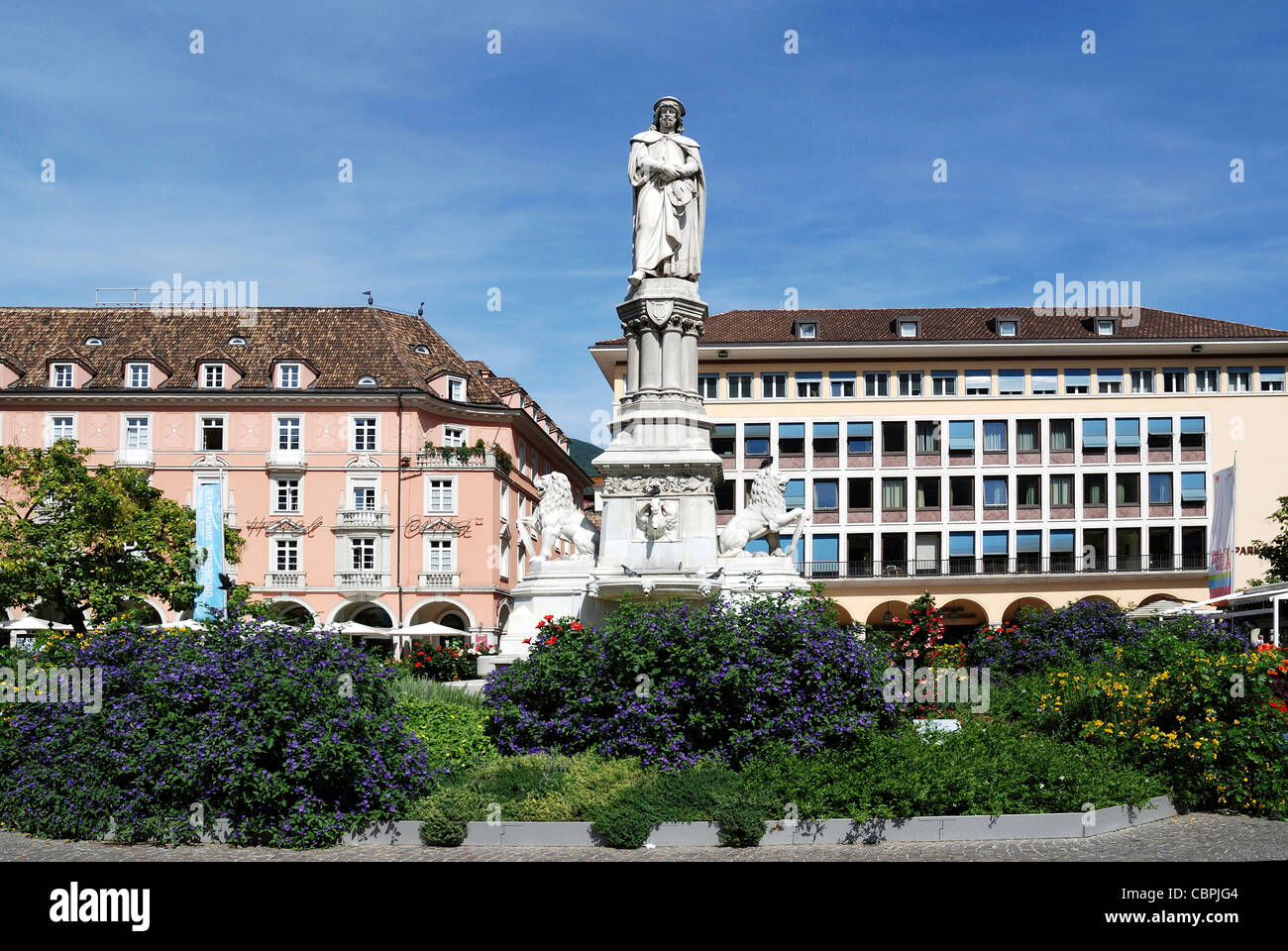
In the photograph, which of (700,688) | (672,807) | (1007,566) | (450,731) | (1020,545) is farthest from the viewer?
(1020,545)

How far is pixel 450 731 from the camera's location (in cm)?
1520

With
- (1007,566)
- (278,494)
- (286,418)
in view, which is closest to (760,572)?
(278,494)

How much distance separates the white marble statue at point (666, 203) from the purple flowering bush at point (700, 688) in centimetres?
794

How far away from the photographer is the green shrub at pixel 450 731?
14.2 meters

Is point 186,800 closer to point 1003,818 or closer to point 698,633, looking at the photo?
point 698,633

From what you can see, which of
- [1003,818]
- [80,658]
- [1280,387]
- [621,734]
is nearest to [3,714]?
[80,658]

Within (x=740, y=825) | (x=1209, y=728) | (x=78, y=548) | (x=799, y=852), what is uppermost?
(x=78, y=548)

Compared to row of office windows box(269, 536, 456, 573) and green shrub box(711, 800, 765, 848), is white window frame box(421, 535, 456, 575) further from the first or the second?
green shrub box(711, 800, 765, 848)

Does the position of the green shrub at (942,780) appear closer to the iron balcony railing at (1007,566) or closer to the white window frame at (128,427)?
the iron balcony railing at (1007,566)

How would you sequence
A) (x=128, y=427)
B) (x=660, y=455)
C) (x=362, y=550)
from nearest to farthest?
(x=660, y=455), (x=362, y=550), (x=128, y=427)

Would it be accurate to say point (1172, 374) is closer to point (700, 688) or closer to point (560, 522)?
point (560, 522)

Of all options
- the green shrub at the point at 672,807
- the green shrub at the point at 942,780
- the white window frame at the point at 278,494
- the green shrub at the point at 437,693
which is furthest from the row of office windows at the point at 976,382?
the green shrub at the point at 672,807

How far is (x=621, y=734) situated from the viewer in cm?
1406

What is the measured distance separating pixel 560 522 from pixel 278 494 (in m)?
38.7
